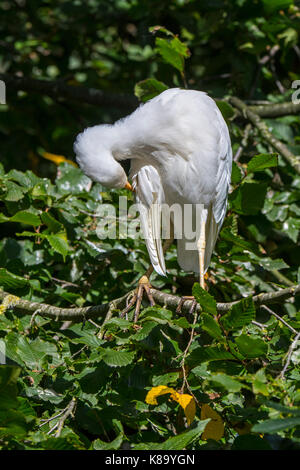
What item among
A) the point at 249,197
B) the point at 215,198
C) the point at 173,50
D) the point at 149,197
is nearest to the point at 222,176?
the point at 215,198

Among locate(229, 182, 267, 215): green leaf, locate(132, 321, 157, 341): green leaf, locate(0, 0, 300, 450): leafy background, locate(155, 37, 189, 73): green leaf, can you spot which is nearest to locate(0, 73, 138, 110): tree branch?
locate(0, 0, 300, 450): leafy background

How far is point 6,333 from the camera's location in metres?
1.86

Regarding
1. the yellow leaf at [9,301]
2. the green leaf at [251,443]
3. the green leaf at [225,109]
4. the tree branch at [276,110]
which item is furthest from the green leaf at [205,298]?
the tree branch at [276,110]

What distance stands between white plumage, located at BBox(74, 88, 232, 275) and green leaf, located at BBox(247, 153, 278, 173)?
253 millimetres

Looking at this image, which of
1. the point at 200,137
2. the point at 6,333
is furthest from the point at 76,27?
the point at 6,333

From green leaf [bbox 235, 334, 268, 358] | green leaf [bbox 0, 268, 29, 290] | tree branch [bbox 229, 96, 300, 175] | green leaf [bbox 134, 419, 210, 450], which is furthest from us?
tree branch [bbox 229, 96, 300, 175]

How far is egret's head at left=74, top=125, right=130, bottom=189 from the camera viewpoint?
241 centimetres

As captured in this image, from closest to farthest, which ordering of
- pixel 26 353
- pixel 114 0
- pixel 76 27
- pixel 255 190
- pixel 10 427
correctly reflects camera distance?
pixel 10 427 < pixel 26 353 < pixel 255 190 < pixel 114 0 < pixel 76 27

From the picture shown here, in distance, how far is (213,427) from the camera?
1.59m

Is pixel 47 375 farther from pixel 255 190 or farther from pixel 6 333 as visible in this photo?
pixel 255 190

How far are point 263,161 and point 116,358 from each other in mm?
1165

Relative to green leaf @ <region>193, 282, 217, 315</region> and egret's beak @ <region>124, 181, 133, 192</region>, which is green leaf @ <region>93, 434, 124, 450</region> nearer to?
green leaf @ <region>193, 282, 217, 315</region>

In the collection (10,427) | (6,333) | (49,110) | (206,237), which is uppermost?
(49,110)
